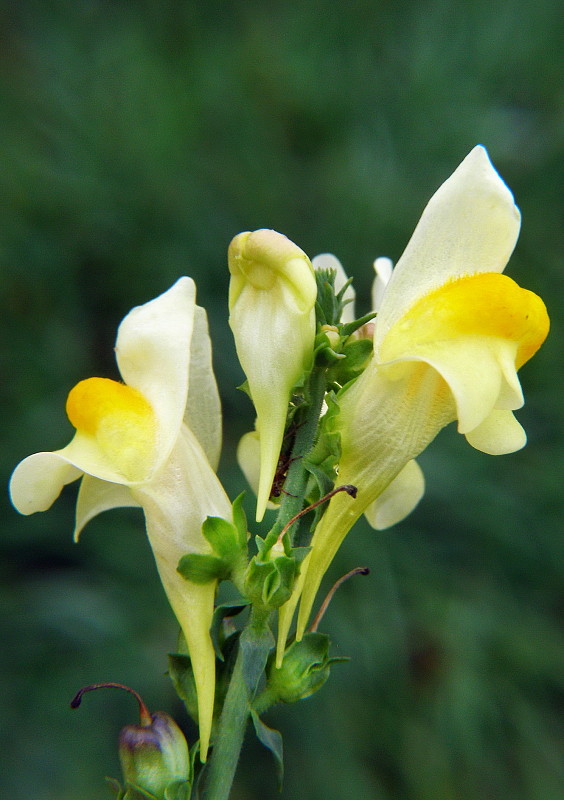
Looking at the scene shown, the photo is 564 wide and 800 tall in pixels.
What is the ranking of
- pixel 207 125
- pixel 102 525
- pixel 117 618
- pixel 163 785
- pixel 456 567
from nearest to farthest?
pixel 163 785, pixel 117 618, pixel 102 525, pixel 456 567, pixel 207 125

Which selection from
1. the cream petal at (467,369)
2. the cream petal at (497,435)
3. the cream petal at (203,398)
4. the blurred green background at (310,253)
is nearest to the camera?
the cream petal at (467,369)

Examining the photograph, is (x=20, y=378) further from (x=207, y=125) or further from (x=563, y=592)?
(x=563, y=592)

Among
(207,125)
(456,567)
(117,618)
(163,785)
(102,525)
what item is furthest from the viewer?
(207,125)

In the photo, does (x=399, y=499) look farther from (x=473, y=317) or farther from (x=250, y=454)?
(x=473, y=317)

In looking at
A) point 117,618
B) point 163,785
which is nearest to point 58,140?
point 117,618

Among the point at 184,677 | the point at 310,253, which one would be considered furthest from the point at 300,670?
the point at 310,253

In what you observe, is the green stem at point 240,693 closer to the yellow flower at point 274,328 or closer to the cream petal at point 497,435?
the yellow flower at point 274,328

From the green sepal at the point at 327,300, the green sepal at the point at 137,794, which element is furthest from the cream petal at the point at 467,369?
the green sepal at the point at 137,794
